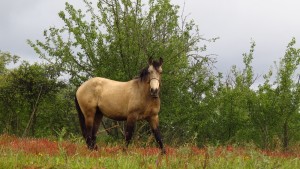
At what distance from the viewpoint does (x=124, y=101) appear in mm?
10859

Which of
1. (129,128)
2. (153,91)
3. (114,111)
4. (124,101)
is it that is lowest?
(129,128)

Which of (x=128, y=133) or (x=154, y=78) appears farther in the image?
(x=128, y=133)

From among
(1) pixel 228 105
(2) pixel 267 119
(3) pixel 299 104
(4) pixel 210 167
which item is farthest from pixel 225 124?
(4) pixel 210 167

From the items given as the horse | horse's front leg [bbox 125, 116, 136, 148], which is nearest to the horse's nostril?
the horse

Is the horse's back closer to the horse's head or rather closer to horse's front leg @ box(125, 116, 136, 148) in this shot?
horse's front leg @ box(125, 116, 136, 148)

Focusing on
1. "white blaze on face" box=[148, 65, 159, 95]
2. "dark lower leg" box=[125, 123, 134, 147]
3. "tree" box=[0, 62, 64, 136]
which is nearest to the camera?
"white blaze on face" box=[148, 65, 159, 95]

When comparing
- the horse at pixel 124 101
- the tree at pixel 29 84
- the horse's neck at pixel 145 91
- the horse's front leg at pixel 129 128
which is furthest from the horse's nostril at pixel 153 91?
the tree at pixel 29 84

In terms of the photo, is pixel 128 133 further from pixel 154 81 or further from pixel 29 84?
pixel 29 84

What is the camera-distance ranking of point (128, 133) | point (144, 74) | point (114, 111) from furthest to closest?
point (114, 111) → point (144, 74) → point (128, 133)

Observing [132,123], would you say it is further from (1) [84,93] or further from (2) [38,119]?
(2) [38,119]

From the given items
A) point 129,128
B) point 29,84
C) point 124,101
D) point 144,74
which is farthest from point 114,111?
point 29,84

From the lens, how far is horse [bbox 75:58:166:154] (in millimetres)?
10031

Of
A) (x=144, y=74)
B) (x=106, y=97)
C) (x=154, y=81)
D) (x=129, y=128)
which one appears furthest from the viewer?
(x=106, y=97)

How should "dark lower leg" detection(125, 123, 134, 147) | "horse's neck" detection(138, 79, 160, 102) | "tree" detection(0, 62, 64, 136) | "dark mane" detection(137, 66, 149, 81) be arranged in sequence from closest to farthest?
"dark lower leg" detection(125, 123, 134, 147) → "horse's neck" detection(138, 79, 160, 102) → "dark mane" detection(137, 66, 149, 81) → "tree" detection(0, 62, 64, 136)
